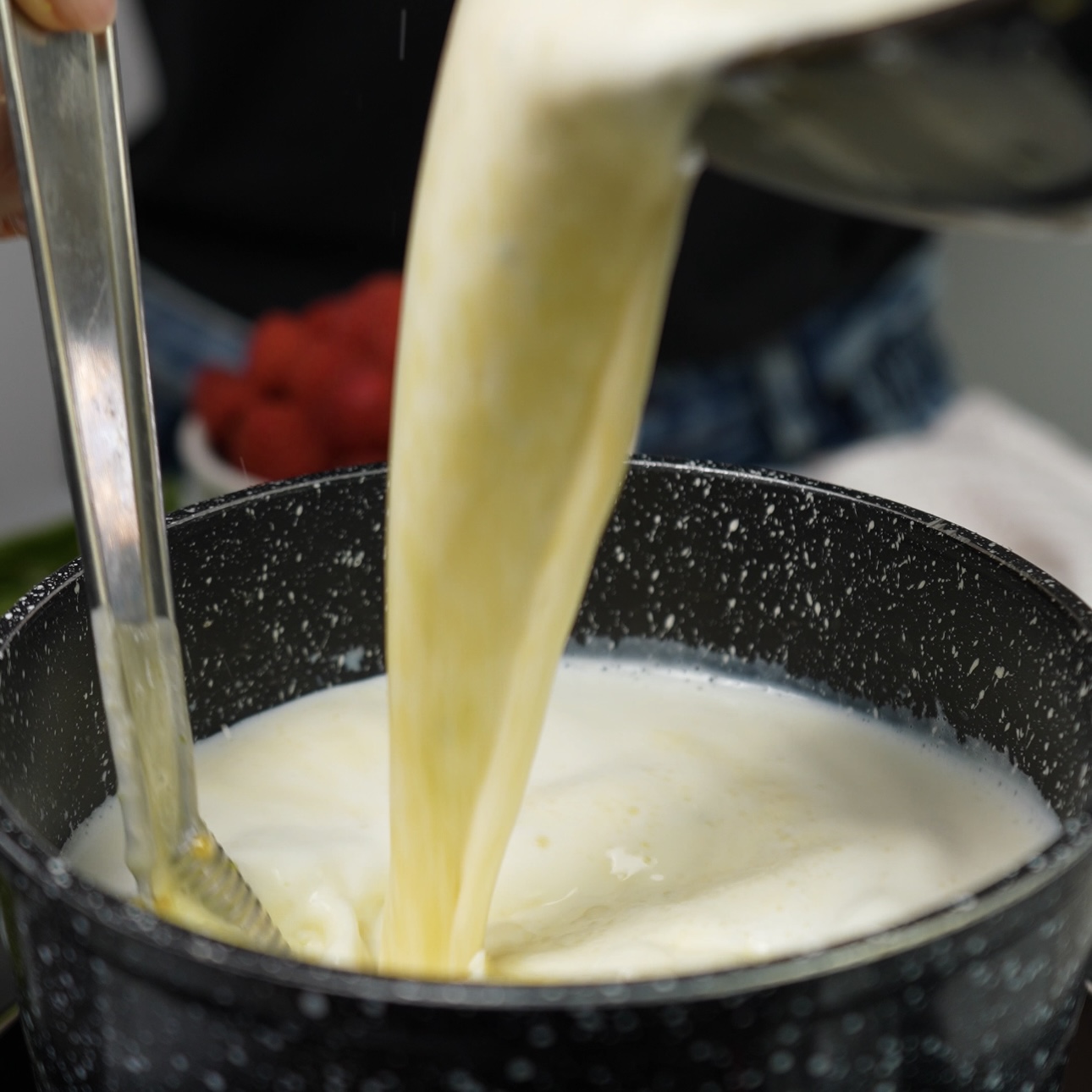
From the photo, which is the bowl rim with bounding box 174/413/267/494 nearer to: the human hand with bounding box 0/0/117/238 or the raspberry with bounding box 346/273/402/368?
the raspberry with bounding box 346/273/402/368

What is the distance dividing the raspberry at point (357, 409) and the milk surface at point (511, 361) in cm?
51

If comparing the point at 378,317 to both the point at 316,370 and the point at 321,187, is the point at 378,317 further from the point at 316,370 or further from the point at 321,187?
the point at 321,187

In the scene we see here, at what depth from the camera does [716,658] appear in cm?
70

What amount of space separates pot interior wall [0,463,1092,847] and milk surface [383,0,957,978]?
0.12 m

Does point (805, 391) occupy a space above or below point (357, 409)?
above

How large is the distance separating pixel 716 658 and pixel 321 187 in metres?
0.77

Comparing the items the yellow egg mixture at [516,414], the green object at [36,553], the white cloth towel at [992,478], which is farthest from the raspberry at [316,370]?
the yellow egg mixture at [516,414]

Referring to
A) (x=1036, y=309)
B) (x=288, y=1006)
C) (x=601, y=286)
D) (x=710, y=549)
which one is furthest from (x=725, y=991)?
(x=1036, y=309)

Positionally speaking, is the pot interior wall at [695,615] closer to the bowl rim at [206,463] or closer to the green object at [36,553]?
the bowl rim at [206,463]

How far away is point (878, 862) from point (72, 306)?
33cm

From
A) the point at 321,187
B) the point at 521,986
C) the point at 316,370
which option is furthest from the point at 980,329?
the point at 521,986

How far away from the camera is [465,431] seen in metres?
0.45

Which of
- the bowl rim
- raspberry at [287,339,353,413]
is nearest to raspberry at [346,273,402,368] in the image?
raspberry at [287,339,353,413]

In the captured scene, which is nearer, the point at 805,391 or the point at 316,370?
the point at 316,370
